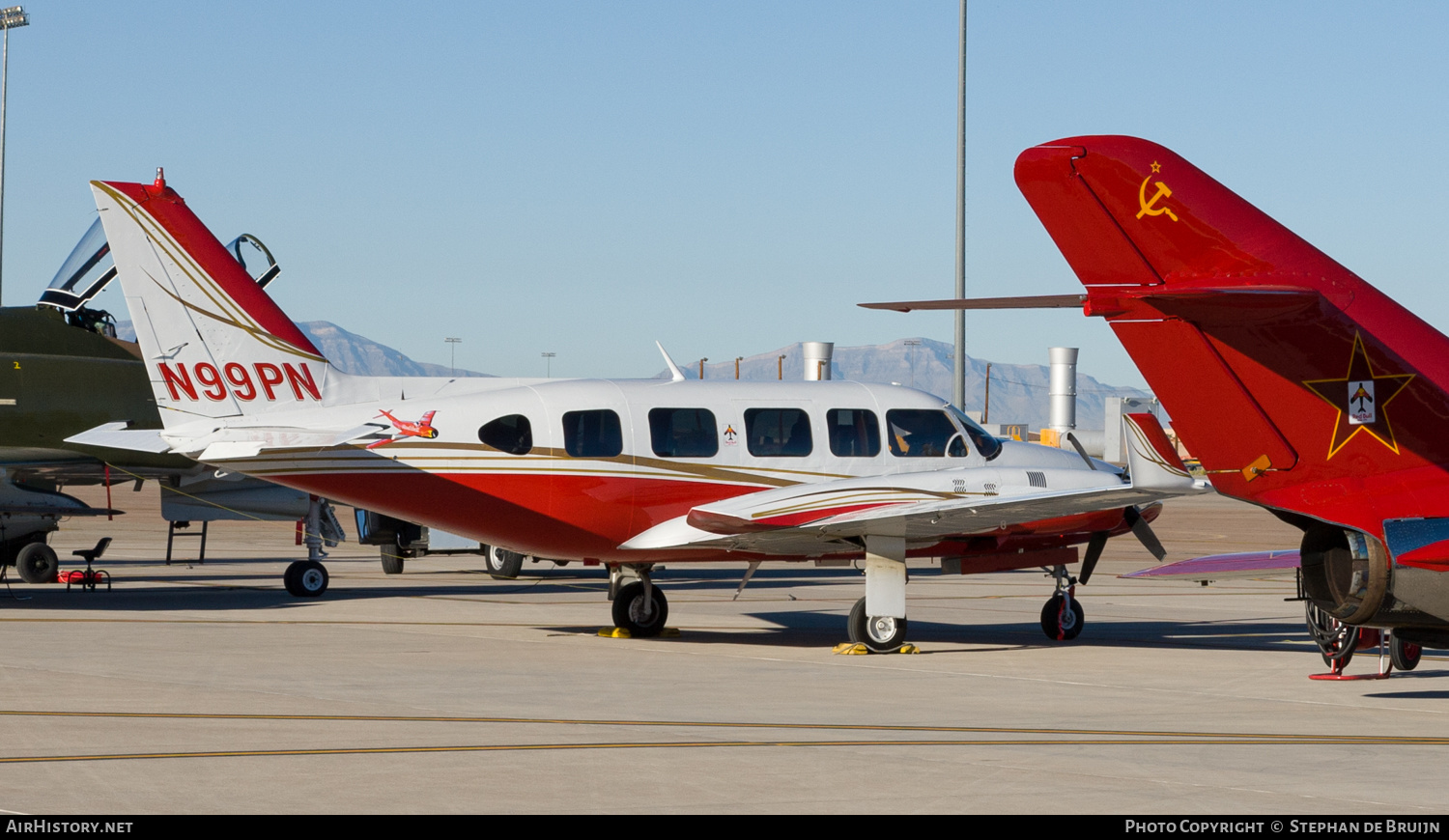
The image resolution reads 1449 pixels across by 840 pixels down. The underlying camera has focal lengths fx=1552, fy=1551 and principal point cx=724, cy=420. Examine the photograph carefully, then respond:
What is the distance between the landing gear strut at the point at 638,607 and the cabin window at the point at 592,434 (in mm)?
1927

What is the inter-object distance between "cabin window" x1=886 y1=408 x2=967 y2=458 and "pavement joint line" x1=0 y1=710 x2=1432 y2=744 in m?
6.98

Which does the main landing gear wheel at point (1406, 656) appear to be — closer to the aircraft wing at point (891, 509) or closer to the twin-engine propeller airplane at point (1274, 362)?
the aircraft wing at point (891, 509)

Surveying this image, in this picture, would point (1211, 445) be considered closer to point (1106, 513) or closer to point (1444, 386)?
point (1444, 386)

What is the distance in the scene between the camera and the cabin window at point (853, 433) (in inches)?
707

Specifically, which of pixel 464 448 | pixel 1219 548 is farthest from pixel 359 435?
pixel 1219 548

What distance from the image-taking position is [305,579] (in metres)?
23.8

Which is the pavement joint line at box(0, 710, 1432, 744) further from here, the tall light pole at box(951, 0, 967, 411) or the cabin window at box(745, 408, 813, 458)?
the tall light pole at box(951, 0, 967, 411)

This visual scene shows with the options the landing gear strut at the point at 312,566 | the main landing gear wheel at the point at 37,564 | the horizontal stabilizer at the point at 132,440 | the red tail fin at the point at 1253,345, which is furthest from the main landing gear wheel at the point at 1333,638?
the main landing gear wheel at the point at 37,564

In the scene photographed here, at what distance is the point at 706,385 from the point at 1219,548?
82.9ft

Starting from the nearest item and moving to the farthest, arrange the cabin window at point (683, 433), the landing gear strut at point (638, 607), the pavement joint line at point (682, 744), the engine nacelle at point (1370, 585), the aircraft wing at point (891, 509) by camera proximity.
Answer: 1. the pavement joint line at point (682, 744)
2. the engine nacelle at point (1370, 585)
3. the aircraft wing at point (891, 509)
4. the cabin window at point (683, 433)
5. the landing gear strut at point (638, 607)

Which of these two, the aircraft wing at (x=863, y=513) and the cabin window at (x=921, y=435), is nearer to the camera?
the aircraft wing at (x=863, y=513)

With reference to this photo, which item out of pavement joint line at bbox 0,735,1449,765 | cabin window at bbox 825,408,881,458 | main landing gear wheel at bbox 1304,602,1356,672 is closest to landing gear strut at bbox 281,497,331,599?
cabin window at bbox 825,408,881,458

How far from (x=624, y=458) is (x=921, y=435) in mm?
3600

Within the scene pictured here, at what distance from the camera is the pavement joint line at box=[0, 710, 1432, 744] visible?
436 inches
